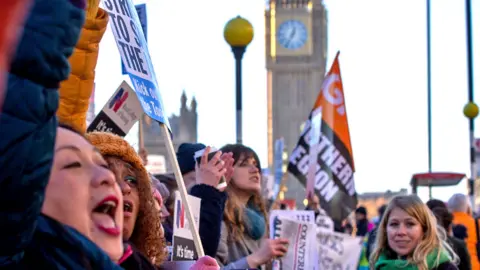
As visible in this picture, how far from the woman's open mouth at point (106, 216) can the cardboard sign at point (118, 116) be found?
3.18 meters

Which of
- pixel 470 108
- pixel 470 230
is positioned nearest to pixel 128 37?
pixel 470 230

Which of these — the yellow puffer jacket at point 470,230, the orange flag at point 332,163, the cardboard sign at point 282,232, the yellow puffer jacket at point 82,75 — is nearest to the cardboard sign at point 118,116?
the cardboard sign at point 282,232

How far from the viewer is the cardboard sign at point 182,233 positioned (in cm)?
392

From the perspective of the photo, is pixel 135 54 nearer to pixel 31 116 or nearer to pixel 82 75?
pixel 82 75

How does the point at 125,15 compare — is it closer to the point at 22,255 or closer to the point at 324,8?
the point at 22,255

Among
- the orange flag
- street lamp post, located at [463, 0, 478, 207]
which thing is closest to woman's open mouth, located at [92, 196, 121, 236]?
the orange flag

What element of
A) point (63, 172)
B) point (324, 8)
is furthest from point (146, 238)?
point (324, 8)

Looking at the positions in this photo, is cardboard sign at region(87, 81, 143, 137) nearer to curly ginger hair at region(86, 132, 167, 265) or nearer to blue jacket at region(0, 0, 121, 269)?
curly ginger hair at region(86, 132, 167, 265)

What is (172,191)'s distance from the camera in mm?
5156

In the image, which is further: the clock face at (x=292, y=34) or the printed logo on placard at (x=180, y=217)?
the clock face at (x=292, y=34)

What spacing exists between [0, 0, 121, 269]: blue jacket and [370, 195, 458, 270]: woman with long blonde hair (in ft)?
12.5

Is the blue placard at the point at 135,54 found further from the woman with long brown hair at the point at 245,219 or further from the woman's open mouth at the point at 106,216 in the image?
the woman with long brown hair at the point at 245,219

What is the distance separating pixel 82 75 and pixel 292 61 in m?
97.5

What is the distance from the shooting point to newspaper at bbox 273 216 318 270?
672 cm
